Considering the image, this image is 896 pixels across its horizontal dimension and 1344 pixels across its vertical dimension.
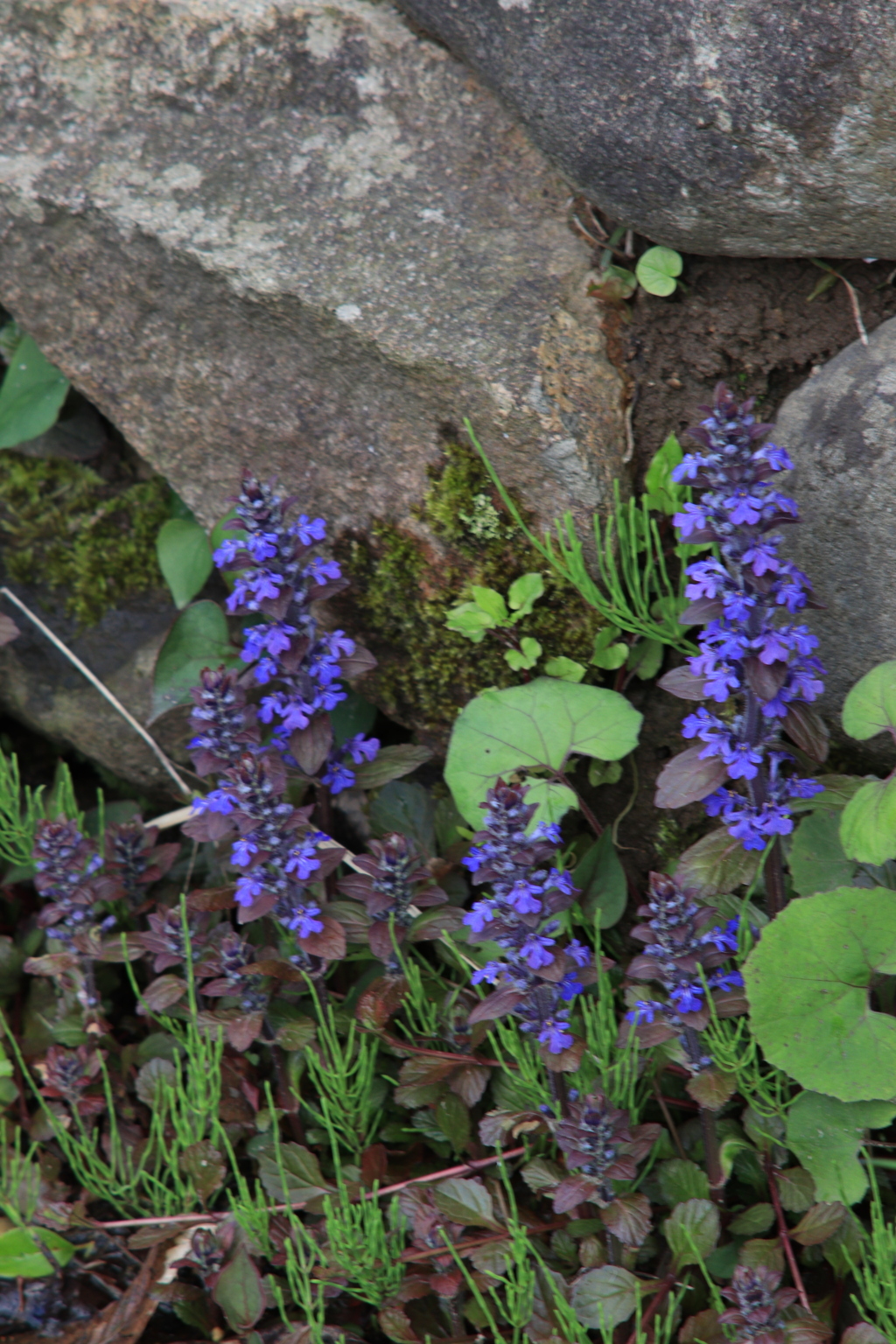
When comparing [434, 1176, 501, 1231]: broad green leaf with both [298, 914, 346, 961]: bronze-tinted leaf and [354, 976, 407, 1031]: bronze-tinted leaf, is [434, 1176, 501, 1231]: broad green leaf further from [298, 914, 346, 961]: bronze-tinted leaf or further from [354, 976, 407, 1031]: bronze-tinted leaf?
[298, 914, 346, 961]: bronze-tinted leaf

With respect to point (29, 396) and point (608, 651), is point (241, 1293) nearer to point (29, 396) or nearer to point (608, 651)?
point (608, 651)

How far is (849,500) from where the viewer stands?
7.09 feet

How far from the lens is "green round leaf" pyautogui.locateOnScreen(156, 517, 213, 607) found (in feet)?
9.04

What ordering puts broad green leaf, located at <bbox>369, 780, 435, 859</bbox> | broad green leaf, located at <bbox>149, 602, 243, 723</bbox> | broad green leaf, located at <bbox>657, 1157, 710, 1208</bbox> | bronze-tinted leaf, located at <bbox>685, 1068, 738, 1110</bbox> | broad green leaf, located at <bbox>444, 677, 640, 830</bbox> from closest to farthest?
bronze-tinted leaf, located at <bbox>685, 1068, 738, 1110</bbox> → broad green leaf, located at <bbox>657, 1157, 710, 1208</bbox> → broad green leaf, located at <bbox>444, 677, 640, 830</bbox> → broad green leaf, located at <bbox>369, 780, 435, 859</bbox> → broad green leaf, located at <bbox>149, 602, 243, 723</bbox>

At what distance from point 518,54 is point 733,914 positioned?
1961mm

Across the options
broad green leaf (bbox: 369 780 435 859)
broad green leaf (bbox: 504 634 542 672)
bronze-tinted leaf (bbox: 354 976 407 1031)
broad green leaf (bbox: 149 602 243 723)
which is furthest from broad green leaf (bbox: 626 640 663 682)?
broad green leaf (bbox: 149 602 243 723)

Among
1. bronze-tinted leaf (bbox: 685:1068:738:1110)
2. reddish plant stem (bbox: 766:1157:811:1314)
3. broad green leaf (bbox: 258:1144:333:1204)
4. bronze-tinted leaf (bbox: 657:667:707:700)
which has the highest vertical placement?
bronze-tinted leaf (bbox: 657:667:707:700)

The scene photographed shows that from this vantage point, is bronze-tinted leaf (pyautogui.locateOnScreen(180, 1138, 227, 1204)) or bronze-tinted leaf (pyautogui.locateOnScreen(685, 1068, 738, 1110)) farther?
bronze-tinted leaf (pyautogui.locateOnScreen(180, 1138, 227, 1204))

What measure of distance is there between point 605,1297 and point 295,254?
2342 mm

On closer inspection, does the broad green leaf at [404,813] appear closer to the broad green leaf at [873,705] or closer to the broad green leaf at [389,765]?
the broad green leaf at [389,765]

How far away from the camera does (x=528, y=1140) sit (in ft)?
6.96

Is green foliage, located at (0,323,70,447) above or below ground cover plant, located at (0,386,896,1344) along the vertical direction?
above

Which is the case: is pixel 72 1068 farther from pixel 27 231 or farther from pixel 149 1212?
pixel 27 231

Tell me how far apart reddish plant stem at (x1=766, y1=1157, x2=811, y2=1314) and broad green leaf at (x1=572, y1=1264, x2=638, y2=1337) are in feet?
0.94
